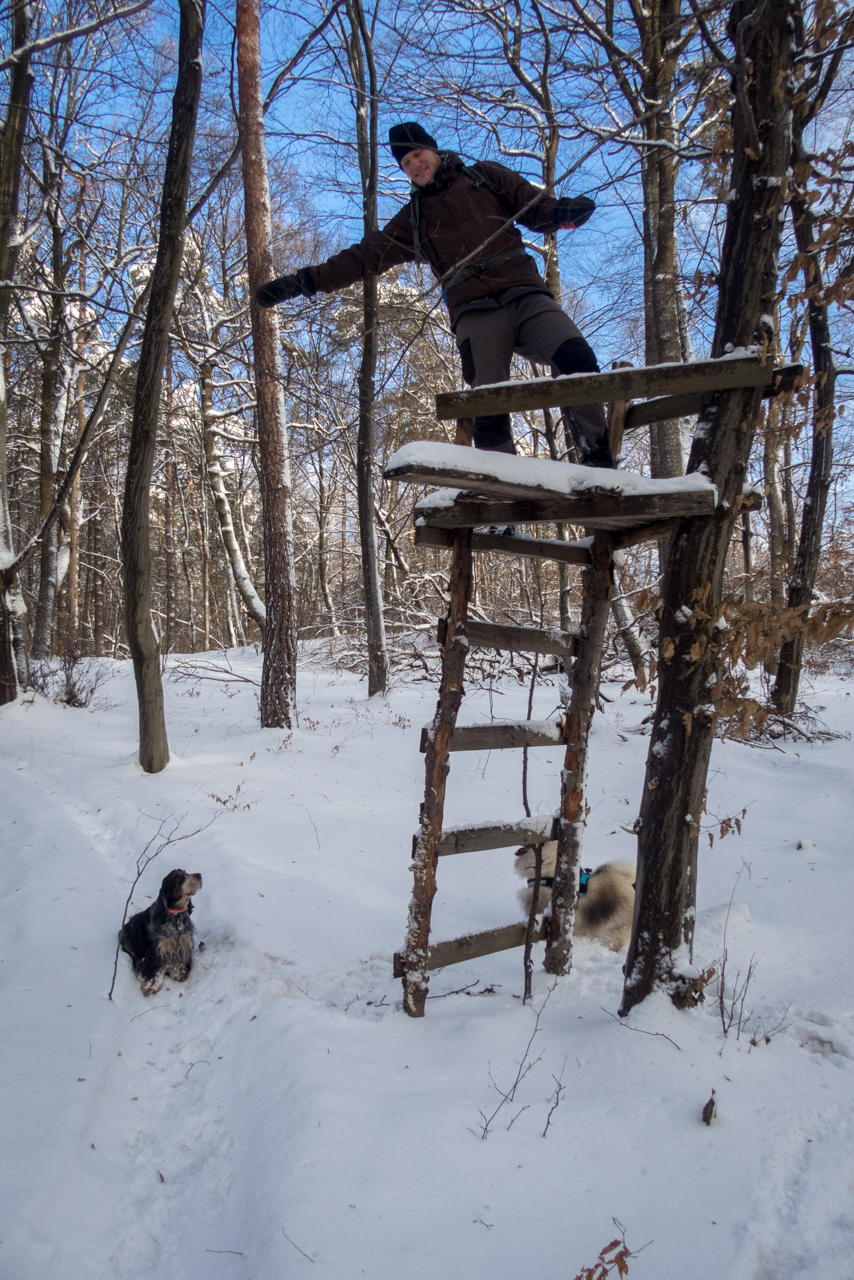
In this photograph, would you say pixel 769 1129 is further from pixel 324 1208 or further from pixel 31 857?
pixel 31 857

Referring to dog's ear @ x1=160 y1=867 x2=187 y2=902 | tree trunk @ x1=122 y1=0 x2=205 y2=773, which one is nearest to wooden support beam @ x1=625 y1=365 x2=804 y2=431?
dog's ear @ x1=160 y1=867 x2=187 y2=902

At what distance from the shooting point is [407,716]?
824 cm

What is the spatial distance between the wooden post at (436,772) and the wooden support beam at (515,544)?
80 mm

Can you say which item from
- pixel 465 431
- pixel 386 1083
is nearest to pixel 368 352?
pixel 465 431

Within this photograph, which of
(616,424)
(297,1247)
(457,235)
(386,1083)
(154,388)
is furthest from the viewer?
(154,388)

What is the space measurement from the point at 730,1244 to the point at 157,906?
2927 millimetres

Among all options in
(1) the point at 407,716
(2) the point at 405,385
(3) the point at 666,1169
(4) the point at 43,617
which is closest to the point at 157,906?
(3) the point at 666,1169

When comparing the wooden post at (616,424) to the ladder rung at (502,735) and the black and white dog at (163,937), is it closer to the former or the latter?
the ladder rung at (502,735)

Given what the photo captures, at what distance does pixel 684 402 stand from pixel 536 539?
84cm

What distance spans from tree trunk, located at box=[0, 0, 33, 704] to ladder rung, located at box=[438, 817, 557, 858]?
7825 mm

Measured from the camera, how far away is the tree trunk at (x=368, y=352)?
7.75 metres

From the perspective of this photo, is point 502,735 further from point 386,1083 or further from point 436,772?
point 386,1083

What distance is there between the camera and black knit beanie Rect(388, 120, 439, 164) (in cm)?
304

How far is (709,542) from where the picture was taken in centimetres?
253
